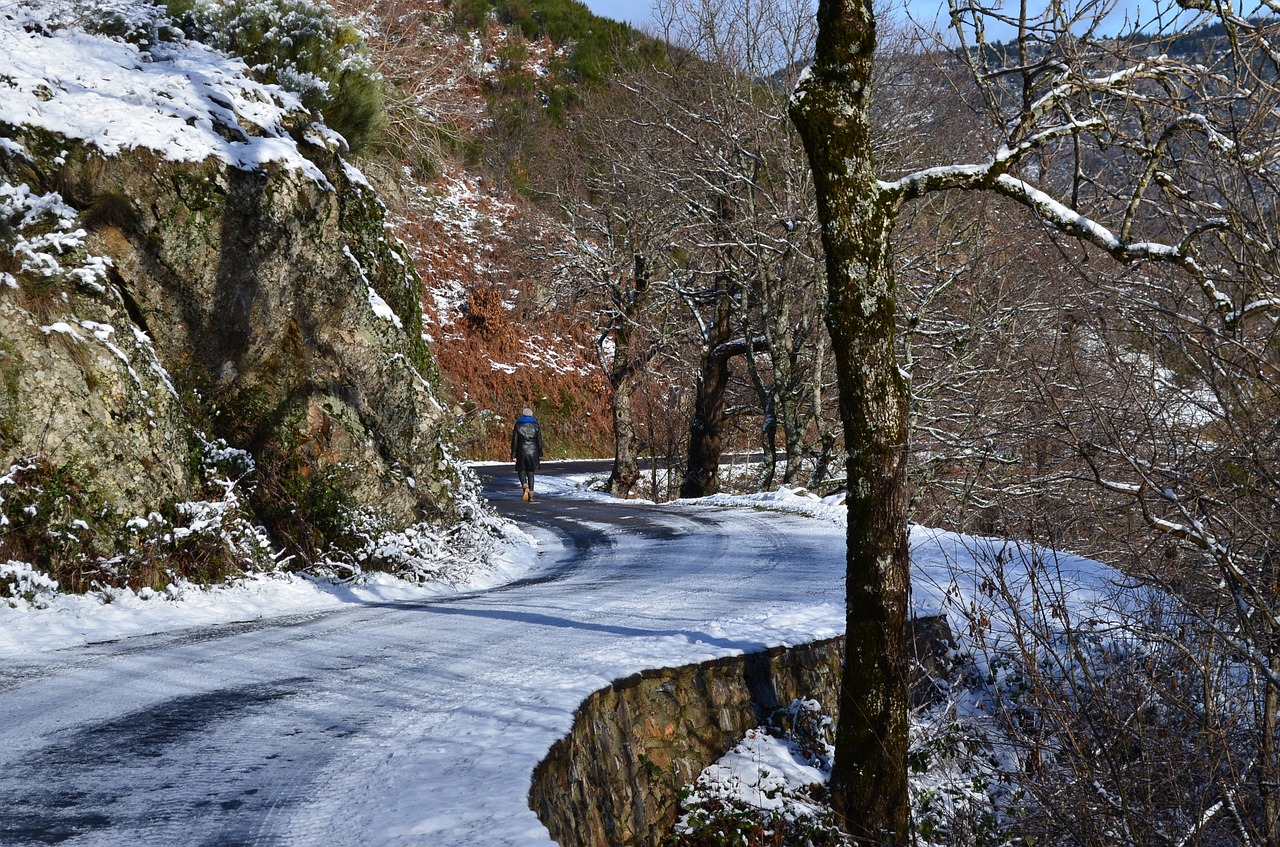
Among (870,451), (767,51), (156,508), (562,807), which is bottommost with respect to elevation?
(562,807)

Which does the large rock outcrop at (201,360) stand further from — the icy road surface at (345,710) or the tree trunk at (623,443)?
the tree trunk at (623,443)

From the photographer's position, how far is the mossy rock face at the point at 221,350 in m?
8.16

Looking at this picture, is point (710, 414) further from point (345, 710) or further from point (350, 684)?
point (345, 710)

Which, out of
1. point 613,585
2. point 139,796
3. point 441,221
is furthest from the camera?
point 441,221

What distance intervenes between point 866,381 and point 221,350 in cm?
736

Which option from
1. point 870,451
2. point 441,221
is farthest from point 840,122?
point 441,221

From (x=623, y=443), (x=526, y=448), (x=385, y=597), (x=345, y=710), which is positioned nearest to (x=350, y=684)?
(x=345, y=710)

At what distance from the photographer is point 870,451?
5.45 meters

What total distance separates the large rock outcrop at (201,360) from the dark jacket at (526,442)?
8543 mm

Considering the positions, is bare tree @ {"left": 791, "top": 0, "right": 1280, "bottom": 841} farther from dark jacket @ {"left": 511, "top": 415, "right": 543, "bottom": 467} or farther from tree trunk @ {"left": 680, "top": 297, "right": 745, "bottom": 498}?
tree trunk @ {"left": 680, "top": 297, "right": 745, "bottom": 498}

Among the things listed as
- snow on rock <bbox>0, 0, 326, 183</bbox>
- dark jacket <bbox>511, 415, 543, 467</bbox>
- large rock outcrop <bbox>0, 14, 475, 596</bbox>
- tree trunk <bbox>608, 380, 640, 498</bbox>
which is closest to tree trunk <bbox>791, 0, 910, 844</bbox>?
large rock outcrop <bbox>0, 14, 475, 596</bbox>

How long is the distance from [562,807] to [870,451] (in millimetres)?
2536

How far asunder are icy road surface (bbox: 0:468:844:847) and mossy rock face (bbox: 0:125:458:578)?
1882mm

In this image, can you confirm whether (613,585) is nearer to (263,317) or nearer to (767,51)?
(263,317)
